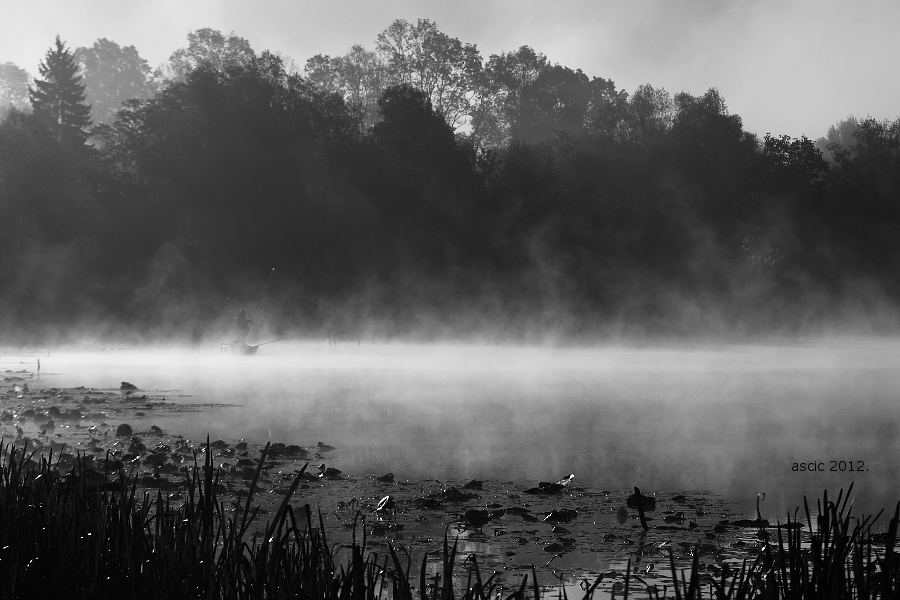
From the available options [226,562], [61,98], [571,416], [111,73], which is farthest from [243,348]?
[111,73]

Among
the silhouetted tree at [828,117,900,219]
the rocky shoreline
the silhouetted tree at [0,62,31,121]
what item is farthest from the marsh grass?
the silhouetted tree at [0,62,31,121]

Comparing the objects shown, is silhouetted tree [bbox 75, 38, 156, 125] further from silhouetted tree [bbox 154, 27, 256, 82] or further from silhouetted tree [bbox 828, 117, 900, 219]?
silhouetted tree [bbox 828, 117, 900, 219]

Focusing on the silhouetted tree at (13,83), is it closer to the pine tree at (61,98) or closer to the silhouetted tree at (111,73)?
the silhouetted tree at (111,73)

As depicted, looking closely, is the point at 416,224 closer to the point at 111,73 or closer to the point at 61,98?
the point at 61,98

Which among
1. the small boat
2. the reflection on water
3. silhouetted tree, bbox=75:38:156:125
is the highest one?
silhouetted tree, bbox=75:38:156:125

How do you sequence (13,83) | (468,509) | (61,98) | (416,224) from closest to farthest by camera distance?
1. (468,509)
2. (416,224)
3. (61,98)
4. (13,83)

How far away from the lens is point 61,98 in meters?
53.5

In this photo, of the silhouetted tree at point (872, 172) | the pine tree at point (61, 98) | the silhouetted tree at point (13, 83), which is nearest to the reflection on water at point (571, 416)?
the silhouetted tree at point (872, 172)

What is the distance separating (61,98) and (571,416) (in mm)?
47181

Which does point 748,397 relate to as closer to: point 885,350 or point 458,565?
point 458,565

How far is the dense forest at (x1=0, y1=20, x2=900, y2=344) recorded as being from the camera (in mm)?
37875

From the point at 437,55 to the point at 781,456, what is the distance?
1952 inches

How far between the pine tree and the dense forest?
261 cm

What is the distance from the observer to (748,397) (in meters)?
16.3
